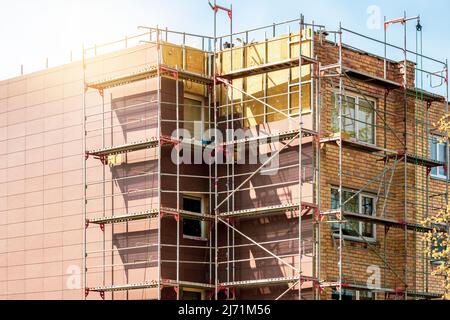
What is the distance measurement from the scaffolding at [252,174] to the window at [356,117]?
14 cm

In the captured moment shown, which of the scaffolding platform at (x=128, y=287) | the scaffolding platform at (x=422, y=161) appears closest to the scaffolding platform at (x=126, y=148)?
the scaffolding platform at (x=128, y=287)

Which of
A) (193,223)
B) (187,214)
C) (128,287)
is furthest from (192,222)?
(128,287)

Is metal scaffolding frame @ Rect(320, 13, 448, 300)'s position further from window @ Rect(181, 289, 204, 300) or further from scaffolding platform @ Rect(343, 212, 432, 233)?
window @ Rect(181, 289, 204, 300)

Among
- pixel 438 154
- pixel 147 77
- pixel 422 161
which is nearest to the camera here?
pixel 147 77

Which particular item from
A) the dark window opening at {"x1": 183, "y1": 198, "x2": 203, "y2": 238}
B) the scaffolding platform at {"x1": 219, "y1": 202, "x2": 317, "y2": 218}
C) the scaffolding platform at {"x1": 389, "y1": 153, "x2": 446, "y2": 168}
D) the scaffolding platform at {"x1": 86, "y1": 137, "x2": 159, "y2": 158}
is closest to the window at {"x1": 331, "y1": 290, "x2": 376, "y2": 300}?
the scaffolding platform at {"x1": 219, "y1": 202, "x2": 317, "y2": 218}

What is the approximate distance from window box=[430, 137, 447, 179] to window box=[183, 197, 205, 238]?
7.49 m

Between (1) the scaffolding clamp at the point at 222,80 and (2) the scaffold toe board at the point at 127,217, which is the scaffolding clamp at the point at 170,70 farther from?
(2) the scaffold toe board at the point at 127,217

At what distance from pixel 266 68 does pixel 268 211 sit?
153 inches

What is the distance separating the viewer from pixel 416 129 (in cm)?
3253

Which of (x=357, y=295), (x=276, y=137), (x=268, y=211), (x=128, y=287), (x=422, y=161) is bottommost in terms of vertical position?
(x=357, y=295)

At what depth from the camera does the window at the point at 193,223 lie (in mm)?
30469

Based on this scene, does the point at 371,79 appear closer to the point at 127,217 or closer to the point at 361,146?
the point at 361,146

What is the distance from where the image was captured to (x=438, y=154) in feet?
113
